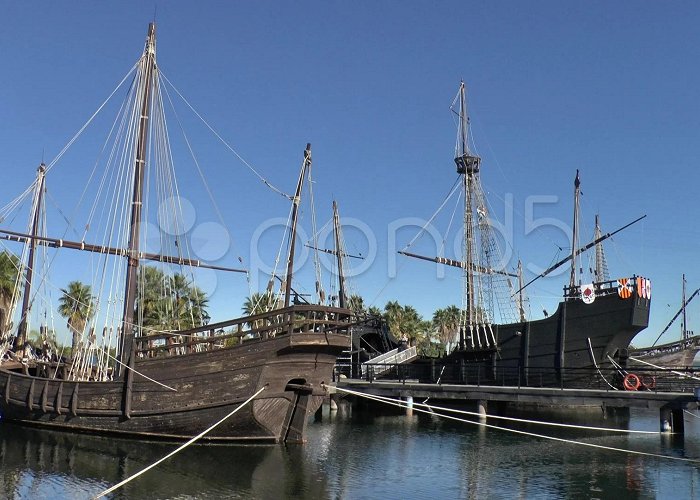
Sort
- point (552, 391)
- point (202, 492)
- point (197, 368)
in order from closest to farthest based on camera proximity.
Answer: point (202, 492)
point (197, 368)
point (552, 391)

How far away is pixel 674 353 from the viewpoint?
34.7 m

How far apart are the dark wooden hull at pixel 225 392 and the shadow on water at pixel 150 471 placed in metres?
0.52

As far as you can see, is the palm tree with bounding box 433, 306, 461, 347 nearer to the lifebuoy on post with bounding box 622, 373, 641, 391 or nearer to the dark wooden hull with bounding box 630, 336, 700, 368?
the dark wooden hull with bounding box 630, 336, 700, 368

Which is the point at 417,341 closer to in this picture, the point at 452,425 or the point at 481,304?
the point at 481,304

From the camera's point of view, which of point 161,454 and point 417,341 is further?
point 417,341

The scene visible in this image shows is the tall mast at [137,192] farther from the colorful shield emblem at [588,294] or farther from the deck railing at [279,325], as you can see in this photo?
the colorful shield emblem at [588,294]

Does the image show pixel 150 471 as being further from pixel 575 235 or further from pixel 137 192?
pixel 575 235

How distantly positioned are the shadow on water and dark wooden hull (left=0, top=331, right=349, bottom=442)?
516 mm

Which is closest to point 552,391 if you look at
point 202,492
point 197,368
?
point 197,368

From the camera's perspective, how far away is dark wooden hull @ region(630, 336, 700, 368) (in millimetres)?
34281

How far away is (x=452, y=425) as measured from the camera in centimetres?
2416

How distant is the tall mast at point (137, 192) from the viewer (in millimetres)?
18375

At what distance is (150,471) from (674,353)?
30558 millimetres

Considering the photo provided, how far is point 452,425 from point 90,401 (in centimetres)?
1323
